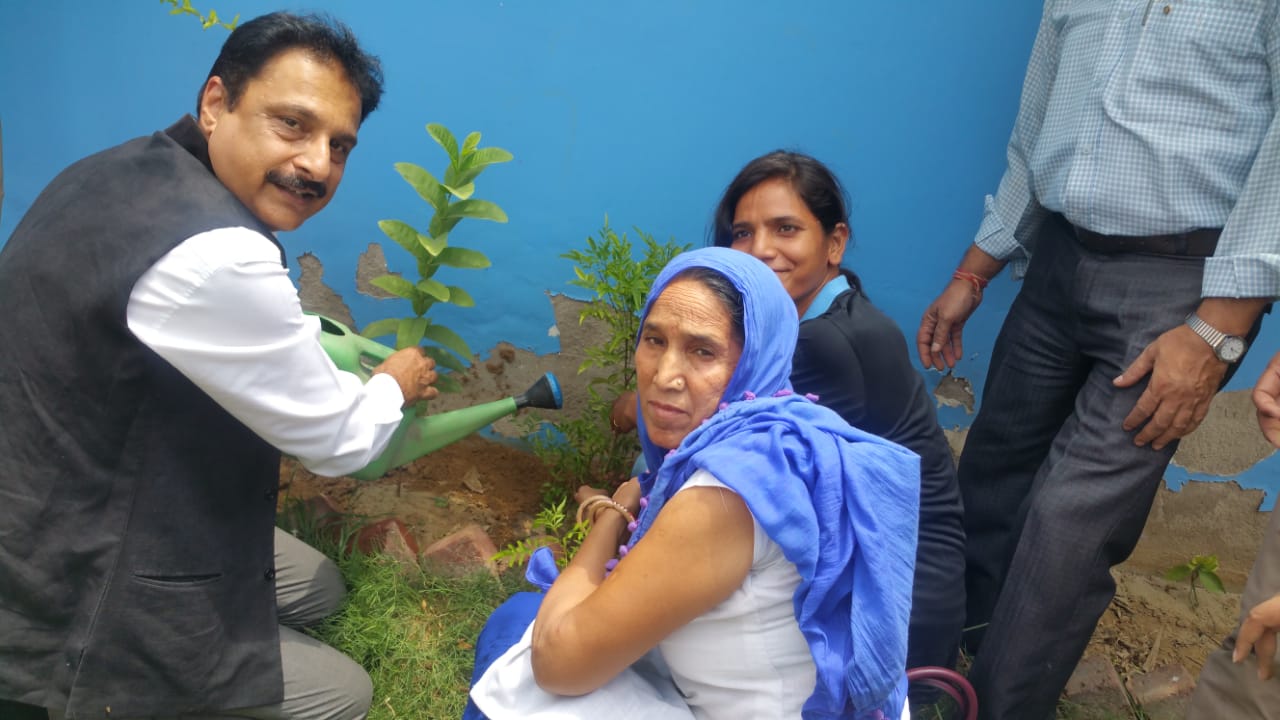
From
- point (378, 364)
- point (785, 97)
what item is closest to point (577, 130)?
point (785, 97)

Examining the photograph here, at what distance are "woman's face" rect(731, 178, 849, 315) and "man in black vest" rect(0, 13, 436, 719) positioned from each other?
3.68 ft

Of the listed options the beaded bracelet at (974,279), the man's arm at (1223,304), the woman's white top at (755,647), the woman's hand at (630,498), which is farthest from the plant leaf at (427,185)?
the man's arm at (1223,304)

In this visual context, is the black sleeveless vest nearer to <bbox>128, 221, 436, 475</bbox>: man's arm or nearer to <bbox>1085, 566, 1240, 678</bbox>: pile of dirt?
<bbox>128, 221, 436, 475</bbox>: man's arm

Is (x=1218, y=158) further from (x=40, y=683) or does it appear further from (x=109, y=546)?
(x=40, y=683)

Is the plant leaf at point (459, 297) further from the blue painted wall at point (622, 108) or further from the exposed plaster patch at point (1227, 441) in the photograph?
the exposed plaster patch at point (1227, 441)

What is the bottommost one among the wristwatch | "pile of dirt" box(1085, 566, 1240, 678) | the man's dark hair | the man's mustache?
"pile of dirt" box(1085, 566, 1240, 678)

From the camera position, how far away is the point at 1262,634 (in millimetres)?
2010

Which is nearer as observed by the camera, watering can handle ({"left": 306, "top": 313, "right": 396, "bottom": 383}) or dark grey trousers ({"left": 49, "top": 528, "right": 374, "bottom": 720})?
dark grey trousers ({"left": 49, "top": 528, "right": 374, "bottom": 720})

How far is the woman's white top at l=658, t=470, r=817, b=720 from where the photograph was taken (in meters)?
1.70

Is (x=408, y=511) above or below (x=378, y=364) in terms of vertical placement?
below

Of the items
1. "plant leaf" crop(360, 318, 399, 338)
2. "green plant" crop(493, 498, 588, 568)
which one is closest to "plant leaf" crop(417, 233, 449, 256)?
"plant leaf" crop(360, 318, 399, 338)

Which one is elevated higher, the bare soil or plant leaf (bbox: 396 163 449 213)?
plant leaf (bbox: 396 163 449 213)

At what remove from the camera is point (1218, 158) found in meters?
2.29

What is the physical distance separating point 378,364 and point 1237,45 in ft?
7.70
